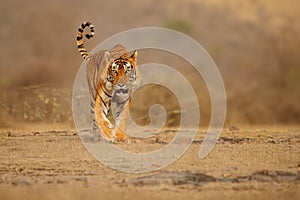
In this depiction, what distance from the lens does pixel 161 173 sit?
351 inches

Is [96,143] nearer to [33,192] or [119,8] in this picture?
[33,192]

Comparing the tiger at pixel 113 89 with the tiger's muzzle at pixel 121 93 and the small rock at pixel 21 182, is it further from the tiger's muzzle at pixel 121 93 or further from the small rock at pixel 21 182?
the small rock at pixel 21 182

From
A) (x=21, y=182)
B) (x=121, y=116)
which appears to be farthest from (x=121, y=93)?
(x=21, y=182)

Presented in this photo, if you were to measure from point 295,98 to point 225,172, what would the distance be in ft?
52.1

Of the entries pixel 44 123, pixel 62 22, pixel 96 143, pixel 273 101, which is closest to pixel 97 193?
pixel 96 143

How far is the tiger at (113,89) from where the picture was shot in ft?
38.5

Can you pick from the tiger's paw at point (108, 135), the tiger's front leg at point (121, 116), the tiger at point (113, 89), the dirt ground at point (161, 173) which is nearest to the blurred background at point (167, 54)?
the tiger at point (113, 89)

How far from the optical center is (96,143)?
11.5 m

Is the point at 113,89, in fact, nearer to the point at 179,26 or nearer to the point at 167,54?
the point at 179,26

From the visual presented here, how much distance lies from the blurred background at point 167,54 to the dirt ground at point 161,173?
5858mm

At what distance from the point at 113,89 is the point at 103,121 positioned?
586mm

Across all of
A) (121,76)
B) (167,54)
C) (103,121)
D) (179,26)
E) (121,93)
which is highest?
(179,26)

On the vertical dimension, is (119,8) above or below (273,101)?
above

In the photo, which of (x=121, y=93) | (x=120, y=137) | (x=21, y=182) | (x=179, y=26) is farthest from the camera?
(x=179, y=26)
